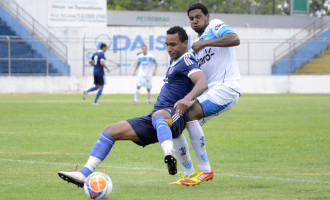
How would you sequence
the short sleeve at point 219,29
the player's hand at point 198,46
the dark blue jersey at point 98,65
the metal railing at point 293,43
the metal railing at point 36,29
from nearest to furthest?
the player's hand at point 198,46, the short sleeve at point 219,29, the dark blue jersey at point 98,65, the metal railing at point 36,29, the metal railing at point 293,43

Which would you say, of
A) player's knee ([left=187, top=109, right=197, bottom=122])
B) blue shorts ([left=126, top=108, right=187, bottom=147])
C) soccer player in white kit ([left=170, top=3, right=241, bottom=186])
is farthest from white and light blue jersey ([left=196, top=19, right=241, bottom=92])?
blue shorts ([left=126, top=108, right=187, bottom=147])

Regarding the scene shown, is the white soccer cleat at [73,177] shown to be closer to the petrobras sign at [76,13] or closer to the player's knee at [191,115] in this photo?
the player's knee at [191,115]

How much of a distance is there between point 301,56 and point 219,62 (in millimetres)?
36887

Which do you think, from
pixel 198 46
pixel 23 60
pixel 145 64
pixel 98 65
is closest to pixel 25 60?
pixel 23 60

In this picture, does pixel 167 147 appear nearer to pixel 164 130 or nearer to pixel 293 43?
pixel 164 130

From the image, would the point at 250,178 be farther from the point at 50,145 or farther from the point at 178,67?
the point at 50,145

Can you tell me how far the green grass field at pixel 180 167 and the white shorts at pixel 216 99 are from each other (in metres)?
0.82

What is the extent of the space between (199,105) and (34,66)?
3207cm

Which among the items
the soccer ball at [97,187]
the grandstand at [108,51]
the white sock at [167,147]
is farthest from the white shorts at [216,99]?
the grandstand at [108,51]

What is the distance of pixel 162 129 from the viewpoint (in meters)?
6.35

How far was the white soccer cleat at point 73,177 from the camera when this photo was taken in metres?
6.23

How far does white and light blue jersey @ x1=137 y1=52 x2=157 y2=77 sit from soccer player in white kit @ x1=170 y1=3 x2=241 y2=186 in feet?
63.3

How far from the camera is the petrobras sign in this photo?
42688 mm

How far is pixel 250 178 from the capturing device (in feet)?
24.3
